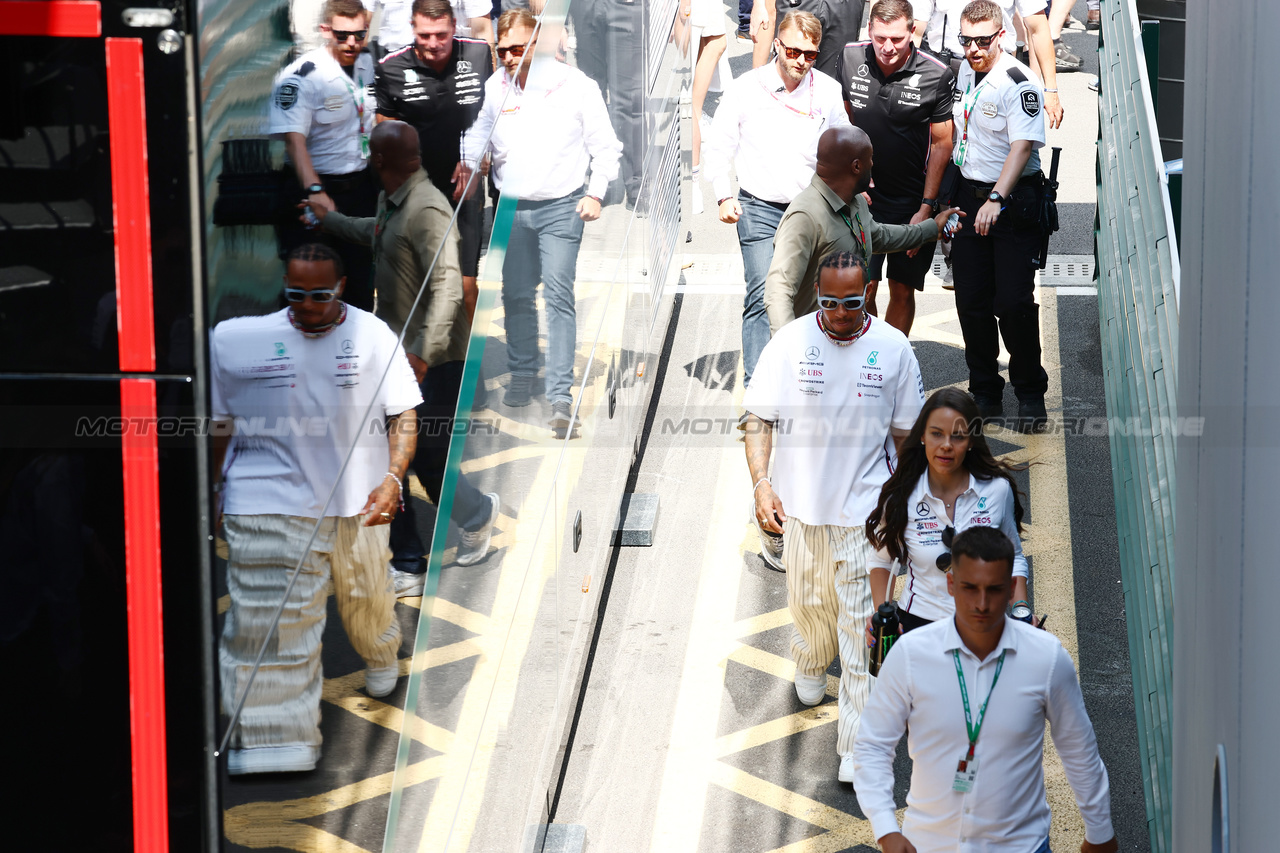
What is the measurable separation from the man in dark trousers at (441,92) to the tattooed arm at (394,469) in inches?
22.3

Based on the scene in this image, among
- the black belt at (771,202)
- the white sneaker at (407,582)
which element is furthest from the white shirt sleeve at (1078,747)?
the black belt at (771,202)

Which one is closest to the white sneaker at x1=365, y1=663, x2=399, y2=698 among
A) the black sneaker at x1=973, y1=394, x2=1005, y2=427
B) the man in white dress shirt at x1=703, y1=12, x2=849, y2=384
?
the man in white dress shirt at x1=703, y1=12, x2=849, y2=384

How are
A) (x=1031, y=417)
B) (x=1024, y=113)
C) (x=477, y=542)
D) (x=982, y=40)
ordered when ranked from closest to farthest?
(x=477, y=542), (x=1024, y=113), (x=982, y=40), (x=1031, y=417)

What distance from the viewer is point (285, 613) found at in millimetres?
2521

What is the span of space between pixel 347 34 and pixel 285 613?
3.34 ft

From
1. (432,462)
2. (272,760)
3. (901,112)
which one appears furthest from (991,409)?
(272,760)

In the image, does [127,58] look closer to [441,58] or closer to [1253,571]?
[441,58]

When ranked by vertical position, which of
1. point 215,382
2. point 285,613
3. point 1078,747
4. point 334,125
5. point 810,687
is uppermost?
point 334,125

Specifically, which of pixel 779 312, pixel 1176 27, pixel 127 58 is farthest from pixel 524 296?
pixel 1176 27

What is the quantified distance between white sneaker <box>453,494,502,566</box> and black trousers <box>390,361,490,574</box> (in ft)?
0.12

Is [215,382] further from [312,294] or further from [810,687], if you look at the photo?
[810,687]

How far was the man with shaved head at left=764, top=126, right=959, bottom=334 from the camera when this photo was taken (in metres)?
6.33

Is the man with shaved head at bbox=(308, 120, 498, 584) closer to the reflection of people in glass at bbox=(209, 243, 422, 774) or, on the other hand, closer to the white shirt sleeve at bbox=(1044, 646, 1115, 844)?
the reflection of people in glass at bbox=(209, 243, 422, 774)

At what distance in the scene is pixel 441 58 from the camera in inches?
123
